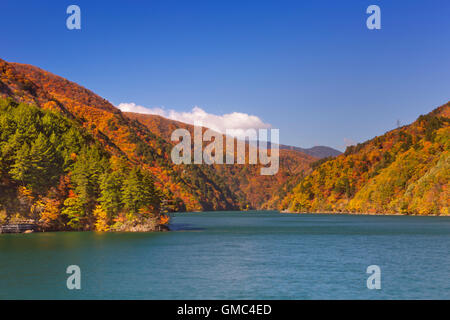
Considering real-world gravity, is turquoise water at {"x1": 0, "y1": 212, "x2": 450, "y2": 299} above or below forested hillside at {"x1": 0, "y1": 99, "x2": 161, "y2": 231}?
below

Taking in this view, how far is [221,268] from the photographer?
2266 inches

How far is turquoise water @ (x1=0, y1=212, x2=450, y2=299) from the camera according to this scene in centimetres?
4359

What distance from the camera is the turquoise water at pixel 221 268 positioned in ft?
143

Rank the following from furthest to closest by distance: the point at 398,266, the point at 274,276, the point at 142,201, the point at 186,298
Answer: the point at 142,201
the point at 398,266
the point at 274,276
the point at 186,298

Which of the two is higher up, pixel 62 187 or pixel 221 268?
pixel 62 187

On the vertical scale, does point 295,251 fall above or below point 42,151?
below

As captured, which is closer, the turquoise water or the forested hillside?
the turquoise water

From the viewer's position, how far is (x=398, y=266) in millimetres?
59531

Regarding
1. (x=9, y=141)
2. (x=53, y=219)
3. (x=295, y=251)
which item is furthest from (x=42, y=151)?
(x=295, y=251)

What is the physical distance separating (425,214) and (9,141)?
16460cm

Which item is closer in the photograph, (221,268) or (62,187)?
(221,268)
